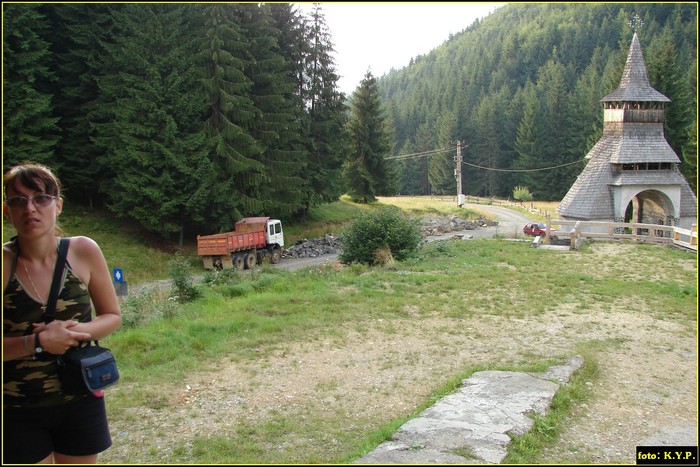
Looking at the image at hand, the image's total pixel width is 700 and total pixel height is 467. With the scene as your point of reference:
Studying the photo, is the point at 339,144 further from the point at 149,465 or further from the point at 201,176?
the point at 149,465

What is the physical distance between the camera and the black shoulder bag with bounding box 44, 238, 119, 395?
323 centimetres

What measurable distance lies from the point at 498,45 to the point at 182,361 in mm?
160526

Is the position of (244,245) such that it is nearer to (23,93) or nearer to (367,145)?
(23,93)

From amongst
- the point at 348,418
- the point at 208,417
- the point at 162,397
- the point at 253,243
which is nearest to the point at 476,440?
the point at 348,418

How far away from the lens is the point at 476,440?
5.71 metres

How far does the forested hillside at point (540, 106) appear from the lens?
50.6 meters

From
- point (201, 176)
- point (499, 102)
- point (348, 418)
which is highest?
point (499, 102)

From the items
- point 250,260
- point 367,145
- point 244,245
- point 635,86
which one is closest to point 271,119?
point 244,245

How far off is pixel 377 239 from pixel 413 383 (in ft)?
38.1

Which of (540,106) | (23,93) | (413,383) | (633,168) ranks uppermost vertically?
(540,106)

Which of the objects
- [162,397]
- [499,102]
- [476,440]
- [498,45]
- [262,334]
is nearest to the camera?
[476,440]

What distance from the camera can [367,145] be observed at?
4991 centimetres

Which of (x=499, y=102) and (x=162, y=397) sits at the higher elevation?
(x=499, y=102)

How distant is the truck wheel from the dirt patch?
15241 millimetres
